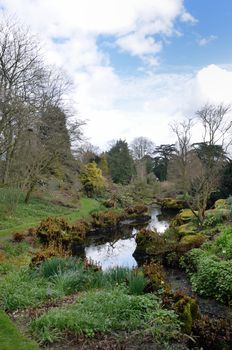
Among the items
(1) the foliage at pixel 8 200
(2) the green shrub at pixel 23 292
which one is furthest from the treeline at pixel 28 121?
(2) the green shrub at pixel 23 292

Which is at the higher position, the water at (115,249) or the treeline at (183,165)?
the treeline at (183,165)

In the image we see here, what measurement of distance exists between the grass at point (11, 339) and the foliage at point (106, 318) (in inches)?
9.3

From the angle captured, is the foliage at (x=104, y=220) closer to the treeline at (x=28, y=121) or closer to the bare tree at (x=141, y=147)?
the treeline at (x=28, y=121)

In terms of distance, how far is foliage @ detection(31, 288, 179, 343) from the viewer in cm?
526

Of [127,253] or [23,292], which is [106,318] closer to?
[23,292]

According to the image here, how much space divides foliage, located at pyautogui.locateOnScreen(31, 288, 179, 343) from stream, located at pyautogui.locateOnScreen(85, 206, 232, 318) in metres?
3.00

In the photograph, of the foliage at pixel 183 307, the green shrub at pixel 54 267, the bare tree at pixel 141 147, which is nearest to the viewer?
the foliage at pixel 183 307

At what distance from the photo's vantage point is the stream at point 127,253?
8797mm

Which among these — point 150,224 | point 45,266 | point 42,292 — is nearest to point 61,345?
point 42,292

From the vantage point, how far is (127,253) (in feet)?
56.7

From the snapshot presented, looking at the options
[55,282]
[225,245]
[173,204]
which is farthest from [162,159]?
[55,282]

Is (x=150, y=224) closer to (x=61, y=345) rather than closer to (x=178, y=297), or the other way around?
(x=178, y=297)

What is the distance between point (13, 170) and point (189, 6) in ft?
60.0

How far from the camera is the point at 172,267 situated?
42.7 feet
